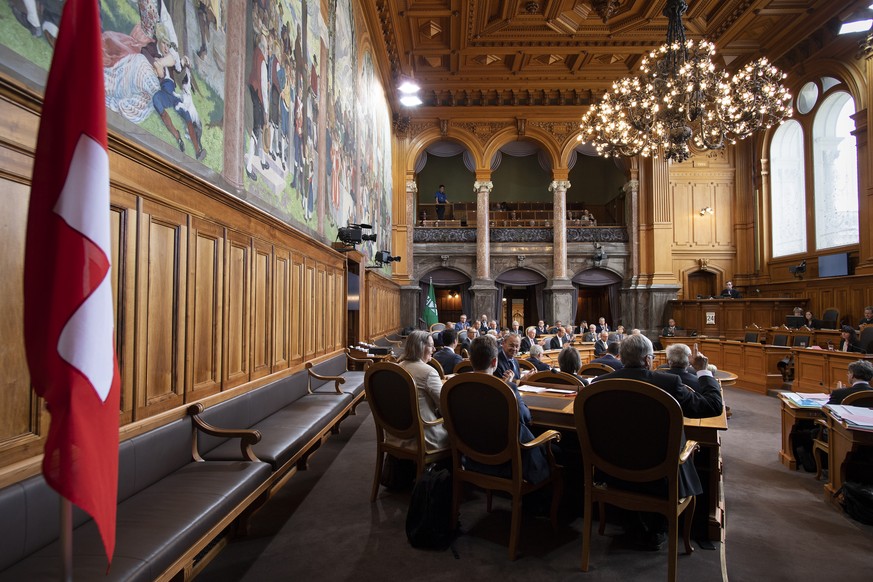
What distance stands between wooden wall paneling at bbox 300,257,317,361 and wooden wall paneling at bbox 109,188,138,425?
3.02m

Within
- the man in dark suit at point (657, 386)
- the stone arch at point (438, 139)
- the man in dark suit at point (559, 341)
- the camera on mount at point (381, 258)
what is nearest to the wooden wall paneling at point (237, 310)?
the man in dark suit at point (657, 386)

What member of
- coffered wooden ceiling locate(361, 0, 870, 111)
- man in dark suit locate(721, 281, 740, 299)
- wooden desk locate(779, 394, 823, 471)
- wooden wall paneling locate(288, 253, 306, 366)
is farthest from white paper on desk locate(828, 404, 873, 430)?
man in dark suit locate(721, 281, 740, 299)

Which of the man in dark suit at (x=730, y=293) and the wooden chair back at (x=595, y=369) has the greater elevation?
the man in dark suit at (x=730, y=293)

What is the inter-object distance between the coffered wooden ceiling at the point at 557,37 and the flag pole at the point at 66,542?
10892 mm

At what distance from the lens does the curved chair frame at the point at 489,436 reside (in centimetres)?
264

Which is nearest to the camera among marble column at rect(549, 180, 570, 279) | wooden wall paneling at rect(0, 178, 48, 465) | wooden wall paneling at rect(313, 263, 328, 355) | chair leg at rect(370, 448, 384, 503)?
wooden wall paneling at rect(0, 178, 48, 465)

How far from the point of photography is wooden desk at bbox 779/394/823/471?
425 centimetres

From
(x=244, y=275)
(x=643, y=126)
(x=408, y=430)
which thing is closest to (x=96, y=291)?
(x=408, y=430)

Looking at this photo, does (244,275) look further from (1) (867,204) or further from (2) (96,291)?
(1) (867,204)

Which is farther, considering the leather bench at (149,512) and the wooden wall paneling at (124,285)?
the wooden wall paneling at (124,285)

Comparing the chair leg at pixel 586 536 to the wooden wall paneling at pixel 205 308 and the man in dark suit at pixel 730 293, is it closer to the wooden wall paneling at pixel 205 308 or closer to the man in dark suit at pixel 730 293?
the wooden wall paneling at pixel 205 308

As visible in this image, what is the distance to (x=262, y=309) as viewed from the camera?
171 inches

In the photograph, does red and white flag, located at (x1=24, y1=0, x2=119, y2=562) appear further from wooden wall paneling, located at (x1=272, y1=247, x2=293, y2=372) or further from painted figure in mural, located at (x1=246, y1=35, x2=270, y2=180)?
wooden wall paneling, located at (x1=272, y1=247, x2=293, y2=372)

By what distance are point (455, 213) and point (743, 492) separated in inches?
A: 688
